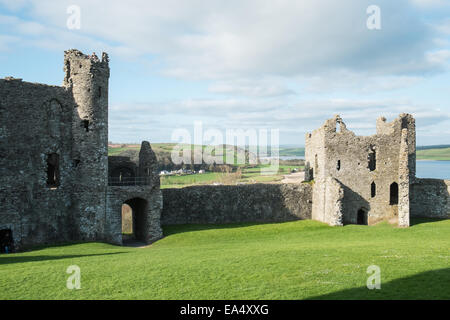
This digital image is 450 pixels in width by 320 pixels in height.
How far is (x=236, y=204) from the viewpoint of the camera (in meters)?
29.3

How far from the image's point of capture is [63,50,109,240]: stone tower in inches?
921

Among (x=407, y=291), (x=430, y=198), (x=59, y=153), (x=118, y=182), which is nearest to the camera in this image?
(x=407, y=291)

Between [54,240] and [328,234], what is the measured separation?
16.8 metres

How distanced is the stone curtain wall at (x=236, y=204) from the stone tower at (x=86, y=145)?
540cm

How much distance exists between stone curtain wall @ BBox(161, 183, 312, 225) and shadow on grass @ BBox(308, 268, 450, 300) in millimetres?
17794

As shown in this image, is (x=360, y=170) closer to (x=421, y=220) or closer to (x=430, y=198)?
(x=421, y=220)

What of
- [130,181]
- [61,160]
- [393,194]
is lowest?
[393,194]

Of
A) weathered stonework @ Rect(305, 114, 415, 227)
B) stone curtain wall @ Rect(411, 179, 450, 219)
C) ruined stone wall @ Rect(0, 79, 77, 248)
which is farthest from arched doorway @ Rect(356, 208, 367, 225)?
ruined stone wall @ Rect(0, 79, 77, 248)

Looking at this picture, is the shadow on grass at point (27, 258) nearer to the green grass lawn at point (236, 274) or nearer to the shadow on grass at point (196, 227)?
the green grass lawn at point (236, 274)

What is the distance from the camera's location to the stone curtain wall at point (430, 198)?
30125mm

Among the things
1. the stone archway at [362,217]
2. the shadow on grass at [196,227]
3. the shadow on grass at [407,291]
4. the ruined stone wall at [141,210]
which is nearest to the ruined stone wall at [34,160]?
the ruined stone wall at [141,210]

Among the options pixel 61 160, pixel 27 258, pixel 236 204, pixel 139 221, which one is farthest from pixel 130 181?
pixel 27 258

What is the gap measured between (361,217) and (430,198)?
5.92 m
